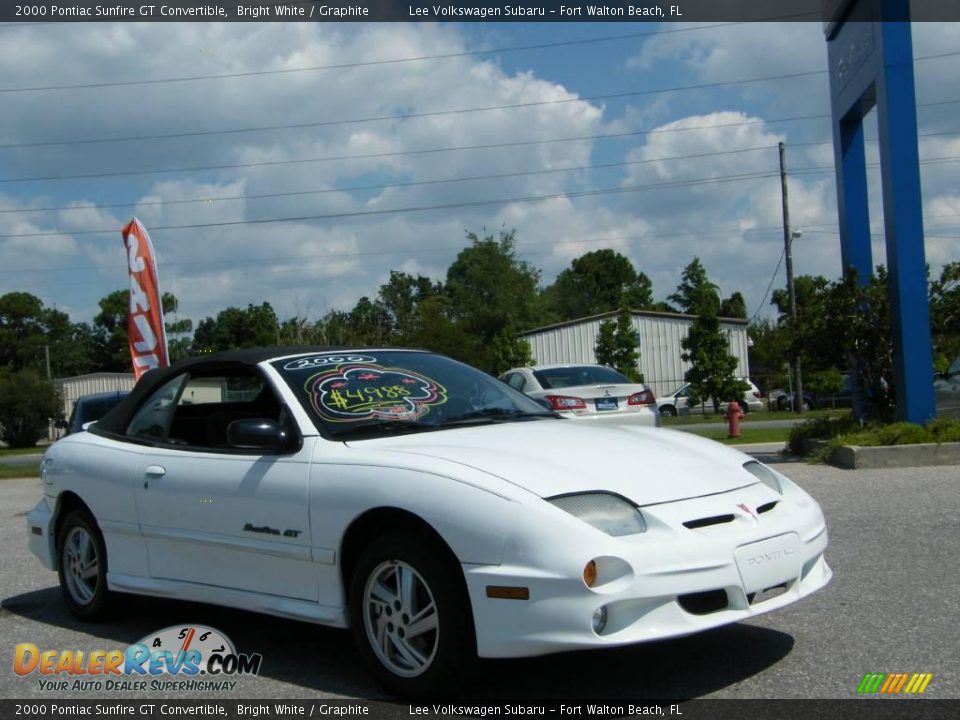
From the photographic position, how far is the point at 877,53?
1348 centimetres

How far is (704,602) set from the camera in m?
3.96

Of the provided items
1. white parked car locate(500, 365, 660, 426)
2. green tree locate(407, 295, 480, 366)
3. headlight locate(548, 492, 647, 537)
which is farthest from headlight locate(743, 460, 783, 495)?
green tree locate(407, 295, 480, 366)

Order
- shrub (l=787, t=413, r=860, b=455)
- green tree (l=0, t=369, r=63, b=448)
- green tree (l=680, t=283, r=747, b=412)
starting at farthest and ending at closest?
green tree (l=0, t=369, r=63, b=448) → green tree (l=680, t=283, r=747, b=412) → shrub (l=787, t=413, r=860, b=455)

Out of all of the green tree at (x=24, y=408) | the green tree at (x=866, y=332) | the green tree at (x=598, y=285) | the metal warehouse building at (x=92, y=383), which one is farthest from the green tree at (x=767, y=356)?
the metal warehouse building at (x=92, y=383)

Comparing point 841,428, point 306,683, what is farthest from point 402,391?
point 841,428

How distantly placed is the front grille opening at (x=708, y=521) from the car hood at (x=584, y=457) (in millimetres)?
132

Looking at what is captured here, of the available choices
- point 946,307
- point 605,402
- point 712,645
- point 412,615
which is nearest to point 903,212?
point 946,307

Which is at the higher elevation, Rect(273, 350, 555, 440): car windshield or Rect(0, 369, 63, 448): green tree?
Rect(273, 350, 555, 440): car windshield

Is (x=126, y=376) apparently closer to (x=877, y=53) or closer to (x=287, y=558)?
(x=877, y=53)

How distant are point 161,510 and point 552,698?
235 centimetres

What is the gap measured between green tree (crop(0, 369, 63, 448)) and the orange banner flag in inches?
1555

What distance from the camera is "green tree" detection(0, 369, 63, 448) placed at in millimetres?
51219

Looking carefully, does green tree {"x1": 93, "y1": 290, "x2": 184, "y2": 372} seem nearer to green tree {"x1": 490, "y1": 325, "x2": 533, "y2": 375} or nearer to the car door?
green tree {"x1": 490, "y1": 325, "x2": 533, "y2": 375}

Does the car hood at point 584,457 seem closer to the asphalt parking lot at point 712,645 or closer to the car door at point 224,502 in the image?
the car door at point 224,502
